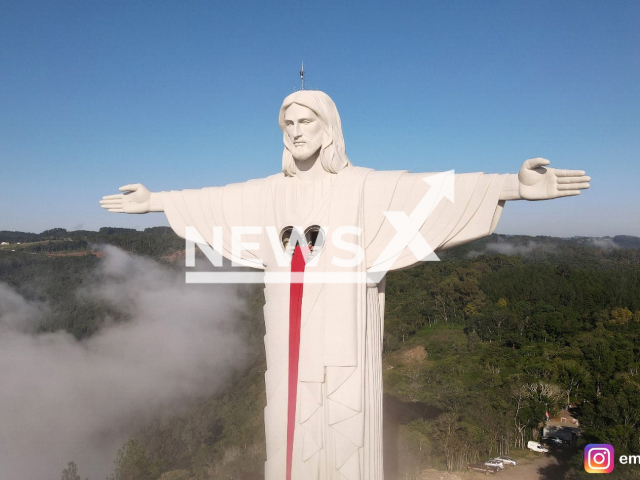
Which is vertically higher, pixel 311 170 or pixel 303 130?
pixel 303 130

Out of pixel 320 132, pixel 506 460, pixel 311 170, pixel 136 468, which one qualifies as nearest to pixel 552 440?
pixel 506 460

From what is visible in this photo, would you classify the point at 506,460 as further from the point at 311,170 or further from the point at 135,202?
A: the point at 135,202

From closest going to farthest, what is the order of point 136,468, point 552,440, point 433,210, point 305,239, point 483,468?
point 433,210 → point 305,239 → point 136,468 → point 483,468 → point 552,440

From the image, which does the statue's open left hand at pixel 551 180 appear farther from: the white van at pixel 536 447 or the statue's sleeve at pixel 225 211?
the white van at pixel 536 447

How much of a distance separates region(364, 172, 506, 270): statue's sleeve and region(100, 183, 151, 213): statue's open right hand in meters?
2.49

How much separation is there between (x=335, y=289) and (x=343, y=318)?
28 cm

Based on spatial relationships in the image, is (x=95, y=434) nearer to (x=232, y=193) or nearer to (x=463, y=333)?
(x=232, y=193)

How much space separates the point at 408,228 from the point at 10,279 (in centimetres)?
3697

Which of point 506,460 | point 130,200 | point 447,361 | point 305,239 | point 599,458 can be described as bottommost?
point 506,460

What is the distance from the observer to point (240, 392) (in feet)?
72.8

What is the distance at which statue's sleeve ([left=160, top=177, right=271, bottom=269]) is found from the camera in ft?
17.8

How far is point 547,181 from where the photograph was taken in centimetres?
434

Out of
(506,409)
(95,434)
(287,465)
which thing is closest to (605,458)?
(506,409)

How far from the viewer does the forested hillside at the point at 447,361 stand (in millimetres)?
15891
